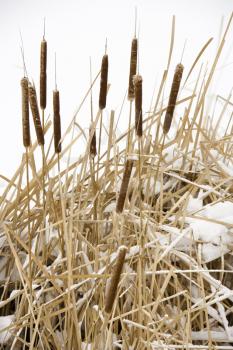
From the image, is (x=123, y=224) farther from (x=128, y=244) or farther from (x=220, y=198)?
(x=220, y=198)

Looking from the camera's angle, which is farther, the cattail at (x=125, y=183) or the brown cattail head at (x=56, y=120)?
the brown cattail head at (x=56, y=120)

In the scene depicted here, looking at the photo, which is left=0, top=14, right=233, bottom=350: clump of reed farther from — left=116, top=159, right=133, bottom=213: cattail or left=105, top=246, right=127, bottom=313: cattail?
left=105, top=246, right=127, bottom=313: cattail

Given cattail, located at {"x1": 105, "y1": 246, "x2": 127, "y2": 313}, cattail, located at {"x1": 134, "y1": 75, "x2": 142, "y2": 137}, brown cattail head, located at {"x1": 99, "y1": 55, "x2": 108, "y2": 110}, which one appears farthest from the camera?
brown cattail head, located at {"x1": 99, "y1": 55, "x2": 108, "y2": 110}

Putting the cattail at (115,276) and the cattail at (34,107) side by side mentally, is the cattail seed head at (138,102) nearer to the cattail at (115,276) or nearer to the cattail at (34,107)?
the cattail at (34,107)

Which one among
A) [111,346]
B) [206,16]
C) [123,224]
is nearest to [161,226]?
[123,224]

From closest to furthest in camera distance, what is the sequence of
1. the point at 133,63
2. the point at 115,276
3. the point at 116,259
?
the point at 115,276 → the point at 116,259 → the point at 133,63

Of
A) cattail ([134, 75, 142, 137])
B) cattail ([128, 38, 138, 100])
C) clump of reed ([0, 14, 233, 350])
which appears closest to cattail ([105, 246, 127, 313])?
clump of reed ([0, 14, 233, 350])

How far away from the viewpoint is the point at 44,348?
99 centimetres

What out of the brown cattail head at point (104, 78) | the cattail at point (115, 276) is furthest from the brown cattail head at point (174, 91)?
the cattail at point (115, 276)

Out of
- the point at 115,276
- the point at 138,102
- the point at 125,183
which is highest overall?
the point at 138,102

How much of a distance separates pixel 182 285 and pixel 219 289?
10cm

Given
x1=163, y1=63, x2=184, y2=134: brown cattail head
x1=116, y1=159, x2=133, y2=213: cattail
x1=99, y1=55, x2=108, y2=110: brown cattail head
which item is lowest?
x1=116, y1=159, x2=133, y2=213: cattail

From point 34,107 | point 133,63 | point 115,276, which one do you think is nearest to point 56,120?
point 34,107

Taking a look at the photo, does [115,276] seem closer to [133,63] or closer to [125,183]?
[125,183]
